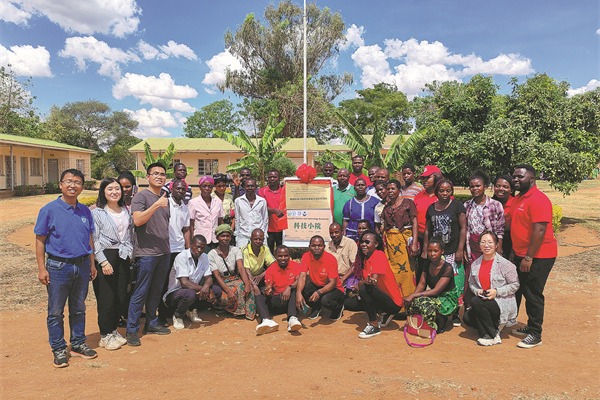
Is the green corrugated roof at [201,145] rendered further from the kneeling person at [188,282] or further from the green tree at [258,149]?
the kneeling person at [188,282]

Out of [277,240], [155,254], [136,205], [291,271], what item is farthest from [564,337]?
[136,205]

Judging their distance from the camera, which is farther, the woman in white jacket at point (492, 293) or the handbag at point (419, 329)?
the handbag at point (419, 329)

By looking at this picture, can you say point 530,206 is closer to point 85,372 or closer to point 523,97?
point 85,372

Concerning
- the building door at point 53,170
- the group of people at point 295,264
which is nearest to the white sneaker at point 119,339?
the group of people at point 295,264

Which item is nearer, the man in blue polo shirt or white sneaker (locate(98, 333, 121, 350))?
the man in blue polo shirt

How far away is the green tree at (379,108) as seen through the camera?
40.2m

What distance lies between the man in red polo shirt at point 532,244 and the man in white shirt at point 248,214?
10.7 ft

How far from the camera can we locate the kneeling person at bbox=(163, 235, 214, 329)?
514cm

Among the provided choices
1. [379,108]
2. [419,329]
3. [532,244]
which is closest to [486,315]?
[419,329]

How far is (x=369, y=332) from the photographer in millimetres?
4824

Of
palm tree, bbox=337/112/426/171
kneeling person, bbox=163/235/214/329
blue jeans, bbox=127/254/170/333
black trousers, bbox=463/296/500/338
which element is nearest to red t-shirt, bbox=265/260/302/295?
kneeling person, bbox=163/235/214/329

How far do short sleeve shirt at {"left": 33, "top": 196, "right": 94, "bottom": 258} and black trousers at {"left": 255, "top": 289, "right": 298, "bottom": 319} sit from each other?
6.73 feet

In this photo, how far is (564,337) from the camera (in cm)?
475

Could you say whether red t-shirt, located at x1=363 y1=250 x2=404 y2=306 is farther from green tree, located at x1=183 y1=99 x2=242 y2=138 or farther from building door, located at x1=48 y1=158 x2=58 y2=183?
green tree, located at x1=183 y1=99 x2=242 y2=138
